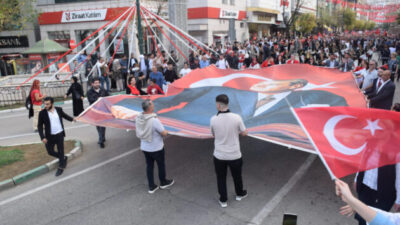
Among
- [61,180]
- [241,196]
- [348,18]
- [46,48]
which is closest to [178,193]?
[241,196]

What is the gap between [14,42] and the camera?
33969mm

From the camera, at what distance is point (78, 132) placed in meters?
10.4

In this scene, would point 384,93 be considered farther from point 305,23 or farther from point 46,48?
point 305,23

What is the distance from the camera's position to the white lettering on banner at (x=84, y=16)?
103 feet

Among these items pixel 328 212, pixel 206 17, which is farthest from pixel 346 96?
pixel 206 17

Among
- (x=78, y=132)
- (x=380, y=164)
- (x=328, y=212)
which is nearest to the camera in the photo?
(x=380, y=164)

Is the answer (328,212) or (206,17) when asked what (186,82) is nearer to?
(328,212)

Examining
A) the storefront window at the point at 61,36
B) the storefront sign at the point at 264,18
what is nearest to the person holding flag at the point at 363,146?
the storefront window at the point at 61,36

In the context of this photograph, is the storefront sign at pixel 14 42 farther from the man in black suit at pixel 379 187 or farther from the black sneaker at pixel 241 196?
the man in black suit at pixel 379 187

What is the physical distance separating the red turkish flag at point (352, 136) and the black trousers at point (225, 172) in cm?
159

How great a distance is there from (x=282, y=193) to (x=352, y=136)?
7.77ft

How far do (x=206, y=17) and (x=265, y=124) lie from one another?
2998 centimetres

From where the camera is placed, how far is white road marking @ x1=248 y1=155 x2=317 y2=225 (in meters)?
5.06

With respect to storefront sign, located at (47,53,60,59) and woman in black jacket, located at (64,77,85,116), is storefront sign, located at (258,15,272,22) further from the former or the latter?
woman in black jacket, located at (64,77,85,116)
